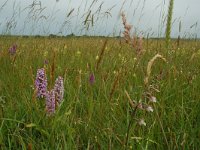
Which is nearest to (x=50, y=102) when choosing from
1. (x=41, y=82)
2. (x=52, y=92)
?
(x=52, y=92)

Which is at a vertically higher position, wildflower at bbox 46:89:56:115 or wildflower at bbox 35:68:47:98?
wildflower at bbox 35:68:47:98

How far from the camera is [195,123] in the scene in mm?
2189

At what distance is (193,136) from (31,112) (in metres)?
0.92

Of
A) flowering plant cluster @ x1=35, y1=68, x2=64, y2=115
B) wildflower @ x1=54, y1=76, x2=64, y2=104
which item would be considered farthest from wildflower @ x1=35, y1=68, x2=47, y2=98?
wildflower @ x1=54, y1=76, x2=64, y2=104

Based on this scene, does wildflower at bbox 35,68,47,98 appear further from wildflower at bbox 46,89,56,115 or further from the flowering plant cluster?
wildflower at bbox 46,89,56,115

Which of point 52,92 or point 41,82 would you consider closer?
point 52,92

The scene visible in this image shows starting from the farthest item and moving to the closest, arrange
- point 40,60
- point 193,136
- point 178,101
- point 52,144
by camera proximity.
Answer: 1. point 40,60
2. point 178,101
3. point 193,136
4. point 52,144

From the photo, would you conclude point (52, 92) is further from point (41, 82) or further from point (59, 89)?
point (41, 82)

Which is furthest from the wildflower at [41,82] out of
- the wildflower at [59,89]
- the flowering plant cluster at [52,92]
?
the wildflower at [59,89]

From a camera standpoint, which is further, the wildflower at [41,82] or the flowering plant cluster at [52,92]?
the wildflower at [41,82]

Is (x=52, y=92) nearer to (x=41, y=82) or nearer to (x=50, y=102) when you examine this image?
(x=50, y=102)

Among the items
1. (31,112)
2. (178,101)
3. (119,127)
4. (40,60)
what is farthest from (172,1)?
(40,60)

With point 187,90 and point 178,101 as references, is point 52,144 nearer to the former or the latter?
point 178,101

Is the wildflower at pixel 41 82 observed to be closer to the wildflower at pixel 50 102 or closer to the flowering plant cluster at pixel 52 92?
the flowering plant cluster at pixel 52 92
